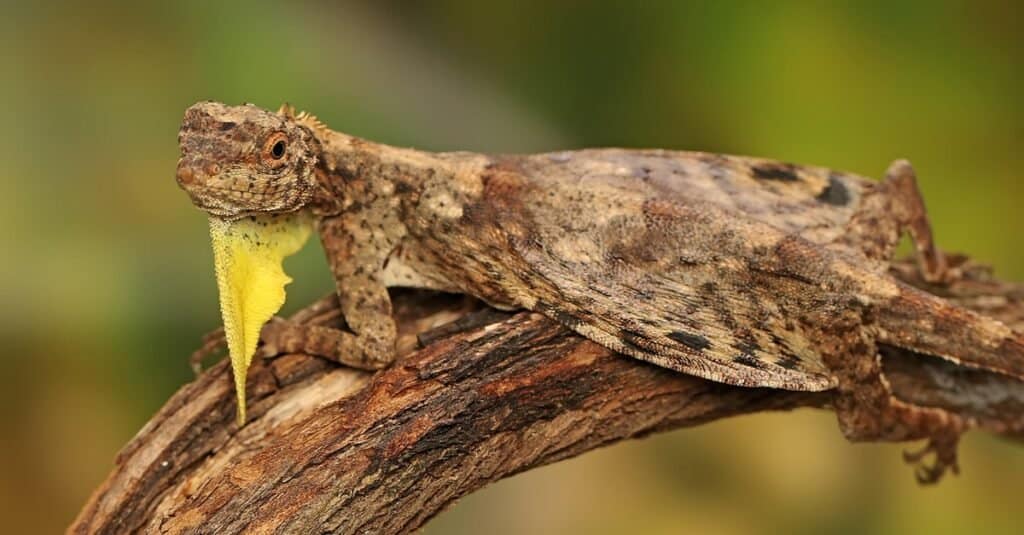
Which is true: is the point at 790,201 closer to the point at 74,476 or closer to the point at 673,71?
the point at 673,71

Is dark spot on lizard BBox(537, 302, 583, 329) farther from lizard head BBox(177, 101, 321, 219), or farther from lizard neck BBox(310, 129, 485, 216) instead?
lizard head BBox(177, 101, 321, 219)

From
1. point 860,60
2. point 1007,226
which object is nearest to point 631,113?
point 860,60

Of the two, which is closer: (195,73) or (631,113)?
(195,73)

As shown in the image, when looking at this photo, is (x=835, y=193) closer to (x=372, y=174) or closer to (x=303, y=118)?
(x=372, y=174)

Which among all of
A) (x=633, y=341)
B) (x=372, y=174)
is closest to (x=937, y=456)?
(x=633, y=341)

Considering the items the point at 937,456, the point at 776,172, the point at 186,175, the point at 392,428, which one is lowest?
the point at 937,456

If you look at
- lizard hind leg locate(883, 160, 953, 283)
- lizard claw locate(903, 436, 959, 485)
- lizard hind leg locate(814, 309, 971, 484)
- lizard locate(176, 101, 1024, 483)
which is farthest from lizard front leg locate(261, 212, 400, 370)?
lizard claw locate(903, 436, 959, 485)

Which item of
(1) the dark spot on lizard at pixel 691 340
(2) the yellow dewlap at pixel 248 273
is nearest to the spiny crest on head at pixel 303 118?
(2) the yellow dewlap at pixel 248 273
